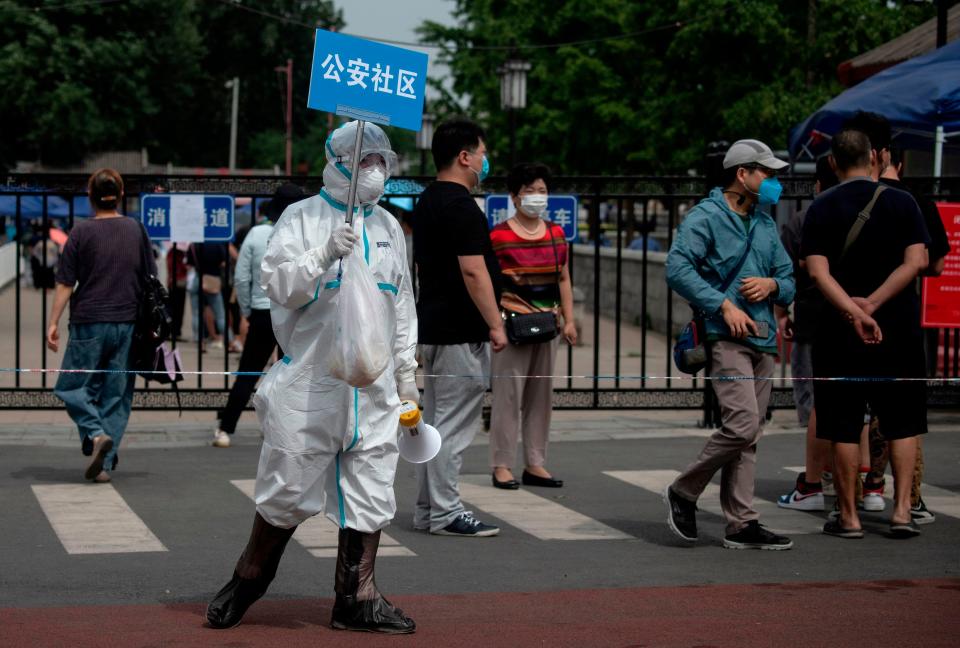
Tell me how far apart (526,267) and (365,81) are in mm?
3372

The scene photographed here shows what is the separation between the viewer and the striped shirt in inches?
352

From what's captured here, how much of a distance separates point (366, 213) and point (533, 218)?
3405mm

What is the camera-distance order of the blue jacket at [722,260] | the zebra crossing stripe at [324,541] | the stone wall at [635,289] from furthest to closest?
the stone wall at [635,289] → the blue jacket at [722,260] → the zebra crossing stripe at [324,541]

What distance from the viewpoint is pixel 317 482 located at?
5.48m

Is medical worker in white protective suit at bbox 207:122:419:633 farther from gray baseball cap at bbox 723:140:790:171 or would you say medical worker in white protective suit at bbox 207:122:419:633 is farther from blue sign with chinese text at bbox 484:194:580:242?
blue sign with chinese text at bbox 484:194:580:242

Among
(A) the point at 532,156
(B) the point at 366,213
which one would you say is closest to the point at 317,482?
(B) the point at 366,213

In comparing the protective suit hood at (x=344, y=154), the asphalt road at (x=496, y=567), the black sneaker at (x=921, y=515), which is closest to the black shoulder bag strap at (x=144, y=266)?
the asphalt road at (x=496, y=567)

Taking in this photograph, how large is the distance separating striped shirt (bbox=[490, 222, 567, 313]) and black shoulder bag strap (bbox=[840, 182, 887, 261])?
7.07ft

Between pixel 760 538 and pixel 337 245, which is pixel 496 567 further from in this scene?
pixel 337 245

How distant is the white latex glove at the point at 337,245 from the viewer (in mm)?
5258

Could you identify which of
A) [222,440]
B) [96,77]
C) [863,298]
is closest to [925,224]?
[863,298]

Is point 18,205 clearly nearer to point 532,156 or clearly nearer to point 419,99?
point 419,99

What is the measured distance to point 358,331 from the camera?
17.6 feet

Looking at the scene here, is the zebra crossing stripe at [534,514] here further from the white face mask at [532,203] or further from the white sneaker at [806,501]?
the white face mask at [532,203]
